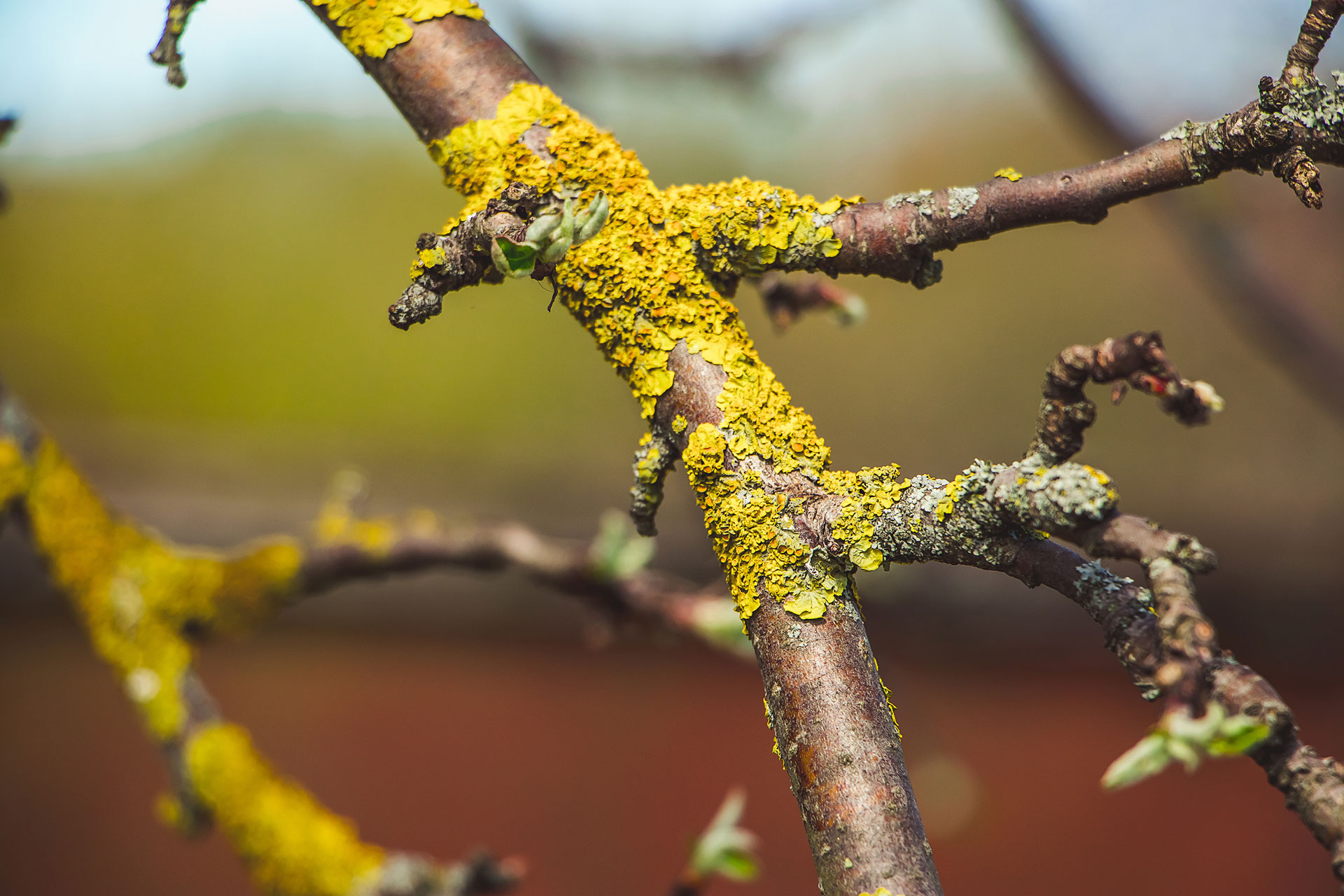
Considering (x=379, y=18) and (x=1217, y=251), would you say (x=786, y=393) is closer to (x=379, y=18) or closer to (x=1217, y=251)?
(x=379, y=18)

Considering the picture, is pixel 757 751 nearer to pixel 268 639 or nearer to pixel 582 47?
pixel 268 639

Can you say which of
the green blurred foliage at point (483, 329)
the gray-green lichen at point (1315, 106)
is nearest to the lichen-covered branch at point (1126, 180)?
the gray-green lichen at point (1315, 106)

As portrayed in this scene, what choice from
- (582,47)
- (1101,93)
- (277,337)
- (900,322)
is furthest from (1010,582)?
(277,337)

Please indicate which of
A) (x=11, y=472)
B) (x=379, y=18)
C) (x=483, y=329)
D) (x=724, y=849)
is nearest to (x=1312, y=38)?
(x=379, y=18)

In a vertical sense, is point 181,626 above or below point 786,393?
above

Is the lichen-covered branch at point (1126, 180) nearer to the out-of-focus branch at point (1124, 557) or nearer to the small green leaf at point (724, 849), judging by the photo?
the out-of-focus branch at point (1124, 557)
